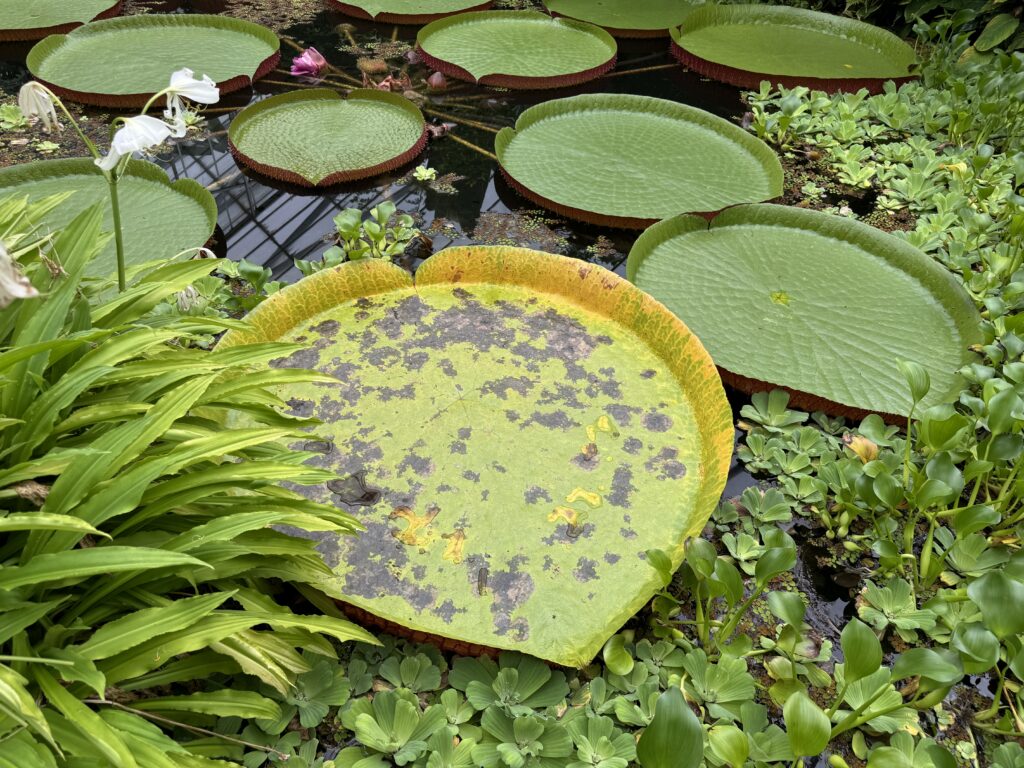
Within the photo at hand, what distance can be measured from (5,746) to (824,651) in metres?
1.66

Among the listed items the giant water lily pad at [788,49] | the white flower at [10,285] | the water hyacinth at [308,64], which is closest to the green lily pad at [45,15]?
the water hyacinth at [308,64]

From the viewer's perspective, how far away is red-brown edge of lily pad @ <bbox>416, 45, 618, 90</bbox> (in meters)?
4.16

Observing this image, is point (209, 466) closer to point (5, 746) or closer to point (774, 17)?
point (5, 746)

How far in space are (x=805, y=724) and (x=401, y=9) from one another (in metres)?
5.22

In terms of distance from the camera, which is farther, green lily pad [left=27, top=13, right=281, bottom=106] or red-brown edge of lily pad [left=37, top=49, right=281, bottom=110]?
green lily pad [left=27, top=13, right=281, bottom=106]

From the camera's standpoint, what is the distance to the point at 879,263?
2.81m

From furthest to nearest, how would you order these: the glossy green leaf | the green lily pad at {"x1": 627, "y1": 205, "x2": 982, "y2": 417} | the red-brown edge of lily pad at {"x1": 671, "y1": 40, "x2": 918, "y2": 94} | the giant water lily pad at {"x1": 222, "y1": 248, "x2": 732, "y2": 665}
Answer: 1. the red-brown edge of lily pad at {"x1": 671, "y1": 40, "x2": 918, "y2": 94}
2. the green lily pad at {"x1": 627, "y1": 205, "x2": 982, "y2": 417}
3. the giant water lily pad at {"x1": 222, "y1": 248, "x2": 732, "y2": 665}
4. the glossy green leaf

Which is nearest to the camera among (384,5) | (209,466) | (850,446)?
(209,466)

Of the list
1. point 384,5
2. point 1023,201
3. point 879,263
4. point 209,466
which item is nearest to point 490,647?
point 209,466

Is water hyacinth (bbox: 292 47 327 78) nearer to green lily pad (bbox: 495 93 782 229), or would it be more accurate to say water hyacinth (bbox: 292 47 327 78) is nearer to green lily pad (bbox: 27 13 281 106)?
green lily pad (bbox: 27 13 281 106)

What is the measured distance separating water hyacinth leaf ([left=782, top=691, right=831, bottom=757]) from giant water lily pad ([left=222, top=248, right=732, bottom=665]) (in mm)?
453

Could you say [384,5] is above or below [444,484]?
above

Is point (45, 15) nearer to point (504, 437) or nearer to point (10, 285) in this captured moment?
point (504, 437)

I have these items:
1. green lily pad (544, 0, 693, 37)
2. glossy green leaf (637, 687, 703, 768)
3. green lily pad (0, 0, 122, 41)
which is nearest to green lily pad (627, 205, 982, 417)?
glossy green leaf (637, 687, 703, 768)
